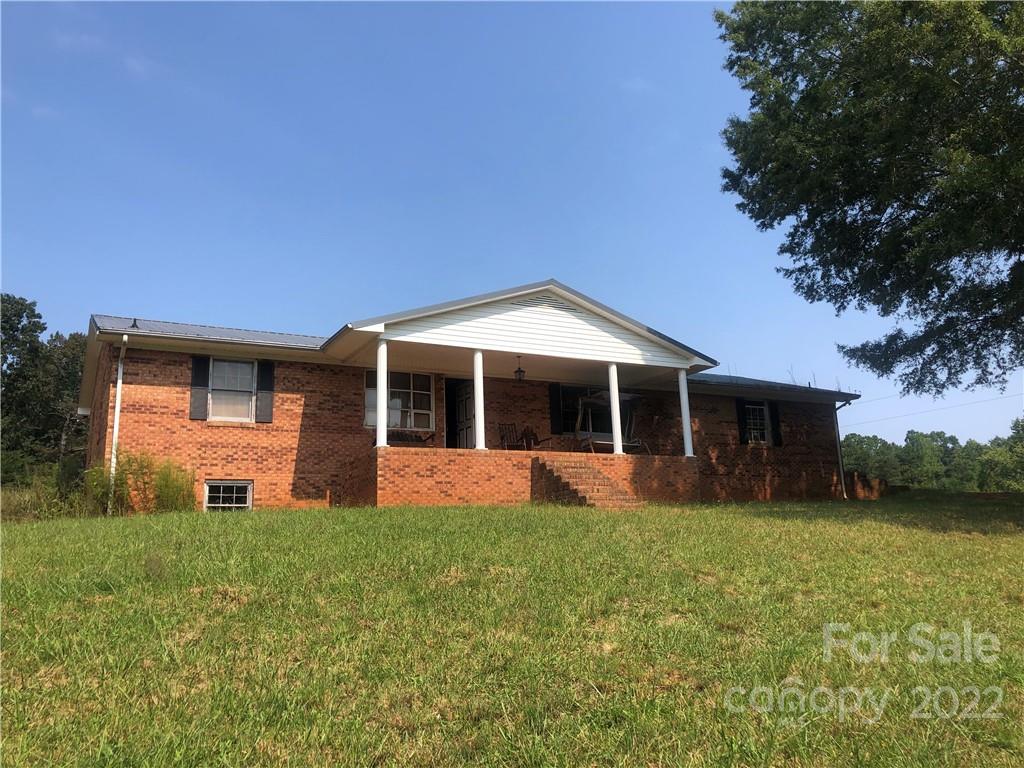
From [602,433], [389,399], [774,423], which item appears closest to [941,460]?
[774,423]

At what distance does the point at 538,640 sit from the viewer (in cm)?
500

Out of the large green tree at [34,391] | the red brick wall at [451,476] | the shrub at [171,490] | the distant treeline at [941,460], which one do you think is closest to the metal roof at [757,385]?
the red brick wall at [451,476]

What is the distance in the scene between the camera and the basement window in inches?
831

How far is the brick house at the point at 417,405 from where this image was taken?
1420cm

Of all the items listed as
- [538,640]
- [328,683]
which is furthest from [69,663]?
[538,640]

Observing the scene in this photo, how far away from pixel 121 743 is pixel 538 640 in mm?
2521

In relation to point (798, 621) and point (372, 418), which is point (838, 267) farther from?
point (798, 621)

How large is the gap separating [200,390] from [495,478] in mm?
6215

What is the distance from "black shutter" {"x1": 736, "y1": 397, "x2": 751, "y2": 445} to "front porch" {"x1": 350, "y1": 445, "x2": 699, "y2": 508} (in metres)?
5.66

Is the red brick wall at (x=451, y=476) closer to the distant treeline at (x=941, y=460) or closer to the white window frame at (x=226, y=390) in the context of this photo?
the white window frame at (x=226, y=390)

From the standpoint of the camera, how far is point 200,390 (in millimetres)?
14812

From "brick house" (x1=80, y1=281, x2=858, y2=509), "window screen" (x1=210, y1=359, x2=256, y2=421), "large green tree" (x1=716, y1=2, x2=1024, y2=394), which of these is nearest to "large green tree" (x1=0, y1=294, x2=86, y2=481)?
"brick house" (x1=80, y1=281, x2=858, y2=509)

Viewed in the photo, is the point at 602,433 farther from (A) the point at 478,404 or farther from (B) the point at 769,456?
(B) the point at 769,456

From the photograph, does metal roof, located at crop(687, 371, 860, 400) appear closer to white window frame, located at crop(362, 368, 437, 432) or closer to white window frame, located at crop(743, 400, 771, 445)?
white window frame, located at crop(743, 400, 771, 445)
